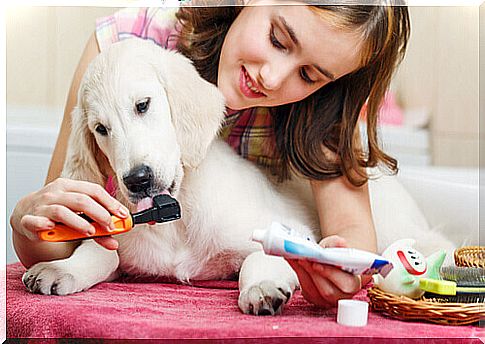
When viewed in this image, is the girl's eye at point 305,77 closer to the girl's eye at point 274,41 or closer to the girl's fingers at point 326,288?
the girl's eye at point 274,41

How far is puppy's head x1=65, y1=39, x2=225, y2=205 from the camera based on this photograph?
976 millimetres

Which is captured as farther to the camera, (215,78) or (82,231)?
(215,78)

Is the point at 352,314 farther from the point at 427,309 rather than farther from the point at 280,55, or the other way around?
the point at 280,55

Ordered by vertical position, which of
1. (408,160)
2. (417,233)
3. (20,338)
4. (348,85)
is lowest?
(20,338)

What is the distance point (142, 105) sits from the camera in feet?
3.22

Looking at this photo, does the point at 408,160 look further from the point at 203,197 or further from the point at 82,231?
the point at 82,231

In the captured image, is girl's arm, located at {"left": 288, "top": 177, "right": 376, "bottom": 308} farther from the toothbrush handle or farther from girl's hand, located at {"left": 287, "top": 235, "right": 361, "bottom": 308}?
the toothbrush handle

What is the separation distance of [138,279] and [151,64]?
32 centimetres

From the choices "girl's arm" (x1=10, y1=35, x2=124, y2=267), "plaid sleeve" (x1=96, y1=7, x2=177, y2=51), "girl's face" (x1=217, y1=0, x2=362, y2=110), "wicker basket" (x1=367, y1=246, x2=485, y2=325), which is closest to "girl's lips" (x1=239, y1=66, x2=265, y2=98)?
"girl's face" (x1=217, y1=0, x2=362, y2=110)

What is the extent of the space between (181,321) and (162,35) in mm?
420

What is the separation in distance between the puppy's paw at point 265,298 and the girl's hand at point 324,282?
3cm

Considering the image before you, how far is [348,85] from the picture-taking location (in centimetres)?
105

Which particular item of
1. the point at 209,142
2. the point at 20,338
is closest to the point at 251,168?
the point at 209,142

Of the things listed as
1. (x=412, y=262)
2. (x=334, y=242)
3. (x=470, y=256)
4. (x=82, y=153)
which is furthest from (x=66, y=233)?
(x=470, y=256)
